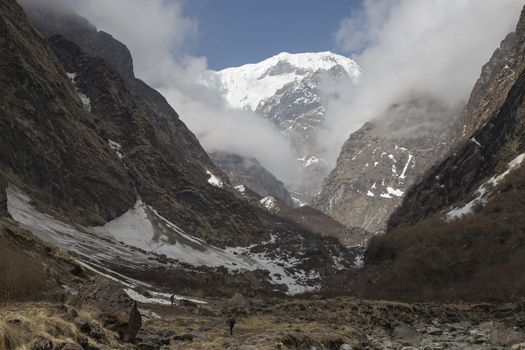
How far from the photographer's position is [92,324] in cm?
1677

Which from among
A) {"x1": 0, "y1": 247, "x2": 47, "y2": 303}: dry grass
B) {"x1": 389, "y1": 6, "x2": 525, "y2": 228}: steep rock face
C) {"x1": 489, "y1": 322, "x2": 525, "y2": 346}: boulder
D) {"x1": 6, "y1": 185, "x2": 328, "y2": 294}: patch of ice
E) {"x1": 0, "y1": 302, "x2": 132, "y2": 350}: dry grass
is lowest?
{"x1": 0, "y1": 302, "x2": 132, "y2": 350}: dry grass

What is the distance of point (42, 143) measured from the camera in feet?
570

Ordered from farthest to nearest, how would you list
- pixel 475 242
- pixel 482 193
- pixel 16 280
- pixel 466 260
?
pixel 482 193, pixel 475 242, pixel 466 260, pixel 16 280

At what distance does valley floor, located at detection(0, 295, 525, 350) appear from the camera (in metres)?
15.1

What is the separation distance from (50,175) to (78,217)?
17.4 m

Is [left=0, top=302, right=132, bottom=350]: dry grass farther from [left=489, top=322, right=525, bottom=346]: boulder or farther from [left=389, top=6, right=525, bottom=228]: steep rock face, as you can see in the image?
[left=389, top=6, right=525, bottom=228]: steep rock face

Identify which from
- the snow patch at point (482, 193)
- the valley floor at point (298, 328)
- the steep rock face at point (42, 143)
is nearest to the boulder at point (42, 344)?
the valley floor at point (298, 328)

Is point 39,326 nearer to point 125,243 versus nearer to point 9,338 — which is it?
point 9,338

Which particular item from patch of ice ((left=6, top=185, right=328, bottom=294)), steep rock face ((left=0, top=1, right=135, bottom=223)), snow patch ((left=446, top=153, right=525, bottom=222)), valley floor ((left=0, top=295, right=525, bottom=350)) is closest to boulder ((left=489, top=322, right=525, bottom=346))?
valley floor ((left=0, top=295, right=525, bottom=350))

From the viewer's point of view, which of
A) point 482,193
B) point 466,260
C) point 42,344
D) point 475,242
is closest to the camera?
point 42,344

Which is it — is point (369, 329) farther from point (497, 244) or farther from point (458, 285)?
point (497, 244)

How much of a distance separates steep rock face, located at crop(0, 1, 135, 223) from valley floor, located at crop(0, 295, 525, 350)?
122 m

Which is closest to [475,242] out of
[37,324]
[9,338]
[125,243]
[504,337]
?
[504,337]

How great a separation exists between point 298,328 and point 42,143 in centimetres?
16267
